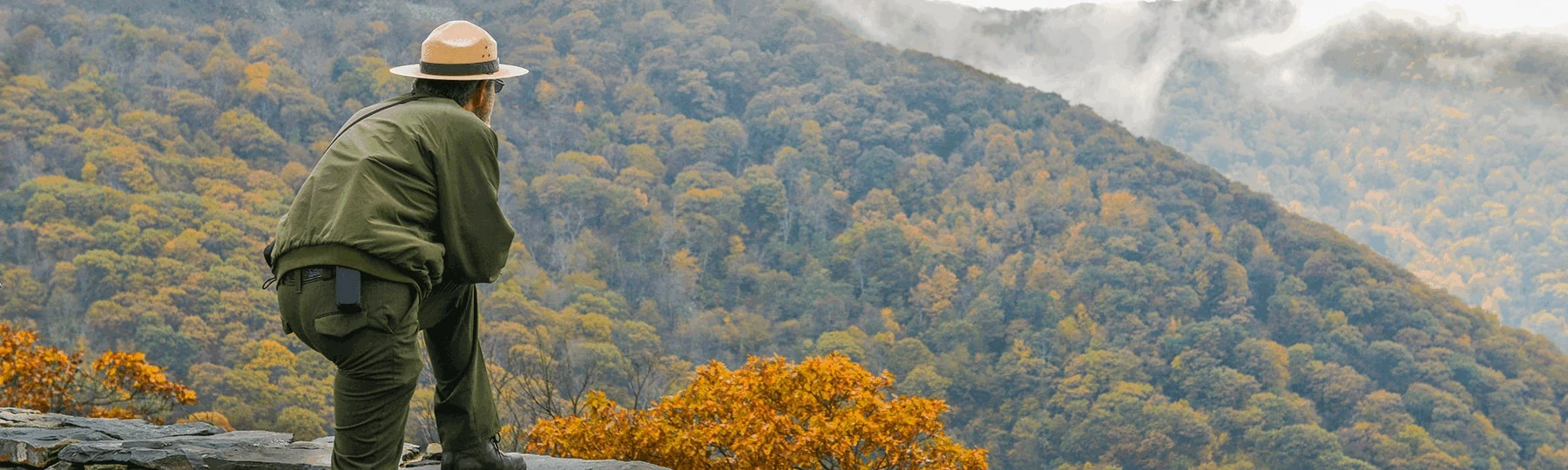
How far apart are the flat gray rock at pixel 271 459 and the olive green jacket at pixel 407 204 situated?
125cm

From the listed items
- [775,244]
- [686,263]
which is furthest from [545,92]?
[686,263]

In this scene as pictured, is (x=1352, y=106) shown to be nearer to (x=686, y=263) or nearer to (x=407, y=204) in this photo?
(x=686, y=263)

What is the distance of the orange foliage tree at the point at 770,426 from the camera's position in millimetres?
7066

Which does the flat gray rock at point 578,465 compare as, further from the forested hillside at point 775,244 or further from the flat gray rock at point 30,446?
the forested hillside at point 775,244

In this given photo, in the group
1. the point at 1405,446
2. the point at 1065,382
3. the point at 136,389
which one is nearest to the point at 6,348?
the point at 136,389

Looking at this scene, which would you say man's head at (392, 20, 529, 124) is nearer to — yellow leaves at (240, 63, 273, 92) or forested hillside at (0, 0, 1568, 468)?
forested hillside at (0, 0, 1568, 468)

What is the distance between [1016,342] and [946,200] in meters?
14.7

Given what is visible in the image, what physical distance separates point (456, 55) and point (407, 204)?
0.45 m

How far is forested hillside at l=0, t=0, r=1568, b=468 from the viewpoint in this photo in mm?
46156

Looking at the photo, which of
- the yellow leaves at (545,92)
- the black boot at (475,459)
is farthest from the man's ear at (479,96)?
the yellow leaves at (545,92)

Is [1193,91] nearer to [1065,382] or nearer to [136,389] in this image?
[1065,382]

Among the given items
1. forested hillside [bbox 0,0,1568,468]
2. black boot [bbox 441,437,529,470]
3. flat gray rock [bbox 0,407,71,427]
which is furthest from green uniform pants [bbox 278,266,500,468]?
forested hillside [bbox 0,0,1568,468]

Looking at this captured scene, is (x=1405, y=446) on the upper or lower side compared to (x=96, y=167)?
upper

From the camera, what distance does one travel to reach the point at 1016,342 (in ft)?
178
